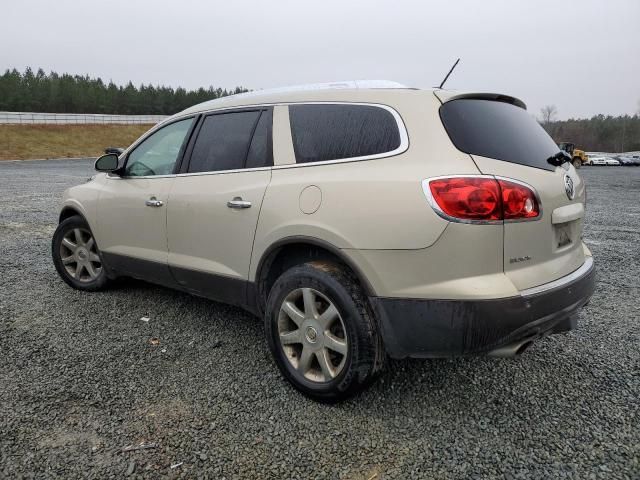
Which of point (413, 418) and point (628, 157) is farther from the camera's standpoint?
point (628, 157)

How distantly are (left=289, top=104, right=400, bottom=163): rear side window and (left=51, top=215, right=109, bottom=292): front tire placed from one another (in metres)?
2.51

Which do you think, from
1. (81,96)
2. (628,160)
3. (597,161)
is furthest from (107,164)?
(81,96)

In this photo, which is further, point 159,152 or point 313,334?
point 159,152

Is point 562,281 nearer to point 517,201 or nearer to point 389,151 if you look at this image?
point 517,201

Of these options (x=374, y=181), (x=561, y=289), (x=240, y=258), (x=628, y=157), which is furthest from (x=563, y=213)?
(x=628, y=157)

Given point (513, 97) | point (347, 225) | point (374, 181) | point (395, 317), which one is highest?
point (513, 97)

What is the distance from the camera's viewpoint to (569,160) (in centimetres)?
281

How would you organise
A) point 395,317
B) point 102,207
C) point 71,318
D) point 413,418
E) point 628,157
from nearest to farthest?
point 395,317 → point 413,418 → point 71,318 → point 102,207 → point 628,157

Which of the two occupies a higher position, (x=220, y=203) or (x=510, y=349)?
(x=220, y=203)

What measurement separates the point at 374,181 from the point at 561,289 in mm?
1080

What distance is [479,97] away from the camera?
2641 mm

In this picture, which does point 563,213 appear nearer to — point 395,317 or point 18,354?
point 395,317

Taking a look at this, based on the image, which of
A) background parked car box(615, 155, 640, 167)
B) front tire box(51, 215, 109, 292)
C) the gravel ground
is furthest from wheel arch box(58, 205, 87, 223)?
background parked car box(615, 155, 640, 167)

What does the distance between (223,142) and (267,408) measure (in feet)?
5.88
